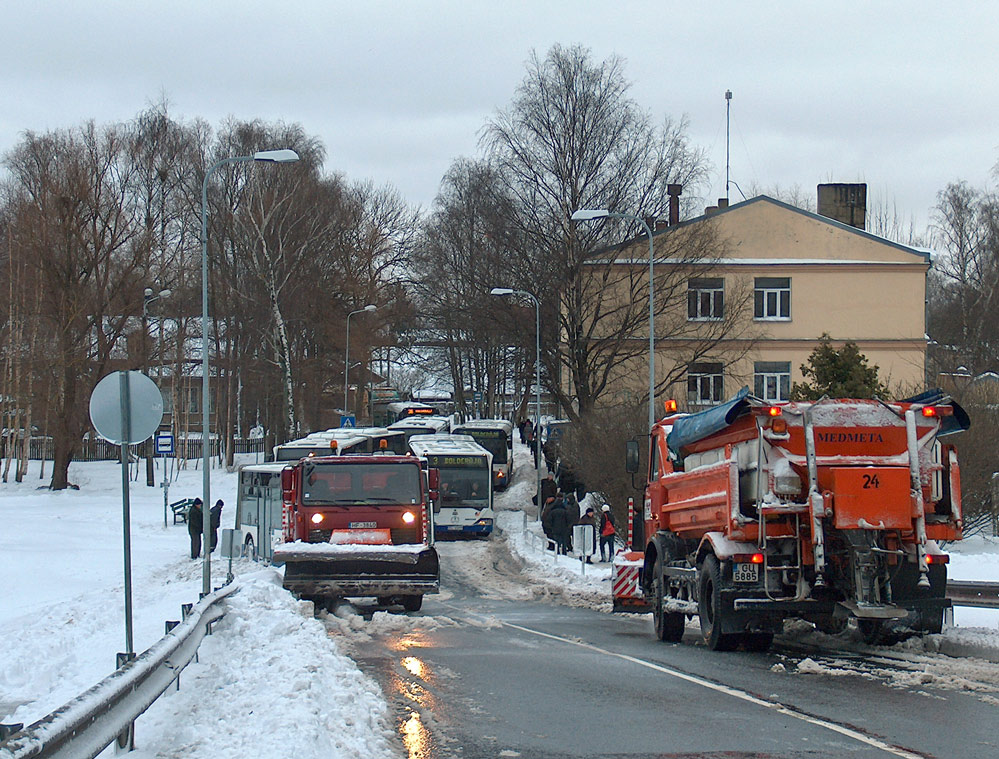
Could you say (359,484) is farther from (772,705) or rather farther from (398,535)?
(772,705)

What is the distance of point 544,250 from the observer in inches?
1674

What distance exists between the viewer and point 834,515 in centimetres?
1155

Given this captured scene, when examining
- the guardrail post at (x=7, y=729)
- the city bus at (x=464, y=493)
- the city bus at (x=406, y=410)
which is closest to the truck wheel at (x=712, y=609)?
the guardrail post at (x=7, y=729)

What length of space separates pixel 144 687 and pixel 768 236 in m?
45.6

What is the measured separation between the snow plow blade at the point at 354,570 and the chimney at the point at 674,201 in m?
26.7

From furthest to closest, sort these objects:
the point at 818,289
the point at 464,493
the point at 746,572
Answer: the point at 818,289, the point at 464,493, the point at 746,572

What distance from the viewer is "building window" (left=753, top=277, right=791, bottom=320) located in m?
50.5

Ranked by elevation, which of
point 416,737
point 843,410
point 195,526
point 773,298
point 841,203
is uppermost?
point 841,203

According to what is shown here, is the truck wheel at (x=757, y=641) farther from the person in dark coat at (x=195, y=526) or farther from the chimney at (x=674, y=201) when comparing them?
the chimney at (x=674, y=201)

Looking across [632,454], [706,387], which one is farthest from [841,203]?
[632,454]

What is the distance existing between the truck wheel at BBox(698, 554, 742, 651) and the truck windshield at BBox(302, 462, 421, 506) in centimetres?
762

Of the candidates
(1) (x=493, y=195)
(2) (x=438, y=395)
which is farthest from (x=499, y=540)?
(2) (x=438, y=395)

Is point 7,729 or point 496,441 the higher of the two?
point 496,441

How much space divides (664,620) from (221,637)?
5.33 meters
